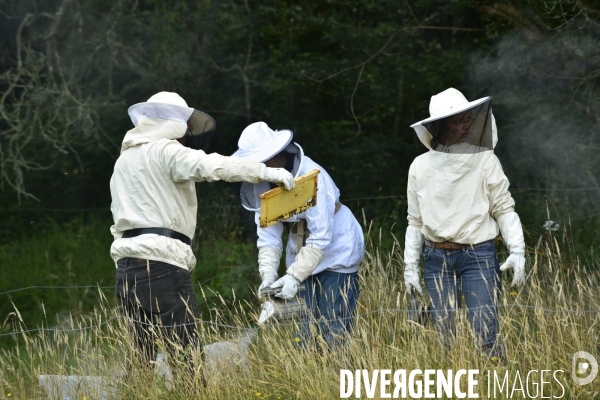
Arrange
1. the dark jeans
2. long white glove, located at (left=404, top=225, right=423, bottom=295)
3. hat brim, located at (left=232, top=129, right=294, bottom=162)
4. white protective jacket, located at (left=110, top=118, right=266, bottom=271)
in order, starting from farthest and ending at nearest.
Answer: long white glove, located at (left=404, top=225, right=423, bottom=295), hat brim, located at (left=232, top=129, right=294, bottom=162), the dark jeans, white protective jacket, located at (left=110, top=118, right=266, bottom=271)

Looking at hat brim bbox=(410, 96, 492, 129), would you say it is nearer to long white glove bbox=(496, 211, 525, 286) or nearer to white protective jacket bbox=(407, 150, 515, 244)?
white protective jacket bbox=(407, 150, 515, 244)

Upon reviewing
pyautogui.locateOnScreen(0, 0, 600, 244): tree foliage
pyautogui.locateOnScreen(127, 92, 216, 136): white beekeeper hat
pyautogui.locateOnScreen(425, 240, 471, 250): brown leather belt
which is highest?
pyautogui.locateOnScreen(0, 0, 600, 244): tree foliage

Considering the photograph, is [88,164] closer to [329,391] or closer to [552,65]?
[552,65]

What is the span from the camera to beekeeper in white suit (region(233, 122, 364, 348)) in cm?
433

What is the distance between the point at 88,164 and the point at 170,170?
5.99 meters

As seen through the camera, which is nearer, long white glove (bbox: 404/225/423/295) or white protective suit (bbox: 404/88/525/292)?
white protective suit (bbox: 404/88/525/292)

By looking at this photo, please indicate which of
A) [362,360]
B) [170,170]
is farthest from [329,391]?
[170,170]

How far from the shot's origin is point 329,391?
12.9ft

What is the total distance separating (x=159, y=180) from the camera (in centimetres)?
422

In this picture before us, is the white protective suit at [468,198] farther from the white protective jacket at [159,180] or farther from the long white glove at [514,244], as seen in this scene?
the white protective jacket at [159,180]

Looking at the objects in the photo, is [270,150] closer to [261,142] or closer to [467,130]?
[261,142]

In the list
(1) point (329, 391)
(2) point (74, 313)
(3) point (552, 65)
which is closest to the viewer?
(1) point (329, 391)

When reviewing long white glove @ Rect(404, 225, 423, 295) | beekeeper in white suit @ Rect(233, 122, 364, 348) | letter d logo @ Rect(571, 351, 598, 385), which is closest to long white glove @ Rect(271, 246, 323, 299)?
beekeeper in white suit @ Rect(233, 122, 364, 348)

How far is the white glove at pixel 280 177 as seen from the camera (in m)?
4.13
